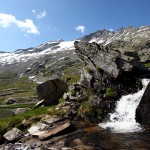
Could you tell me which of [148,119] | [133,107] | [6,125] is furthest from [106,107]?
[6,125]

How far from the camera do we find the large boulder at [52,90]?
49969 millimetres

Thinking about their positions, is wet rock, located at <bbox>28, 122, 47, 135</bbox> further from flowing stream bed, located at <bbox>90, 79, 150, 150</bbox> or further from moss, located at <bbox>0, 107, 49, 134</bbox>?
flowing stream bed, located at <bbox>90, 79, 150, 150</bbox>

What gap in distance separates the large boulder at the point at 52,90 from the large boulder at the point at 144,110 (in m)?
17.0

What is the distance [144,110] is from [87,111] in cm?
802

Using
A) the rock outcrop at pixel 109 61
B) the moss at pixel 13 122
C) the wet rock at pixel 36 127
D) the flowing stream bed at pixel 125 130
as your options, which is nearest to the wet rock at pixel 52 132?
the wet rock at pixel 36 127

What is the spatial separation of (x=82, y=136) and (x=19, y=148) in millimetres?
6798

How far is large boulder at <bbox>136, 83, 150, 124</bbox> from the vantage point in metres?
36.0

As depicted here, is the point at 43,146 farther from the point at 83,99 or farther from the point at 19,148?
the point at 83,99

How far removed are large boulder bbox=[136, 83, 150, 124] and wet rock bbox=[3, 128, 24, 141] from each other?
14694 millimetres

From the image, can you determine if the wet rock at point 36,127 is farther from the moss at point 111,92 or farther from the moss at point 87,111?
the moss at point 111,92

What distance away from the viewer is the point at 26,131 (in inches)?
1442

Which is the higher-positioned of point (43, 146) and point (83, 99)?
point (83, 99)

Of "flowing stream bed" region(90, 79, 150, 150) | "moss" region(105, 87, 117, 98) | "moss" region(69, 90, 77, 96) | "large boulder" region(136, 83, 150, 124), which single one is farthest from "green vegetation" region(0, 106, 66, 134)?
"large boulder" region(136, 83, 150, 124)

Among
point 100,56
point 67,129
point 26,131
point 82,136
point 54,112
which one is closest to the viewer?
point 82,136
